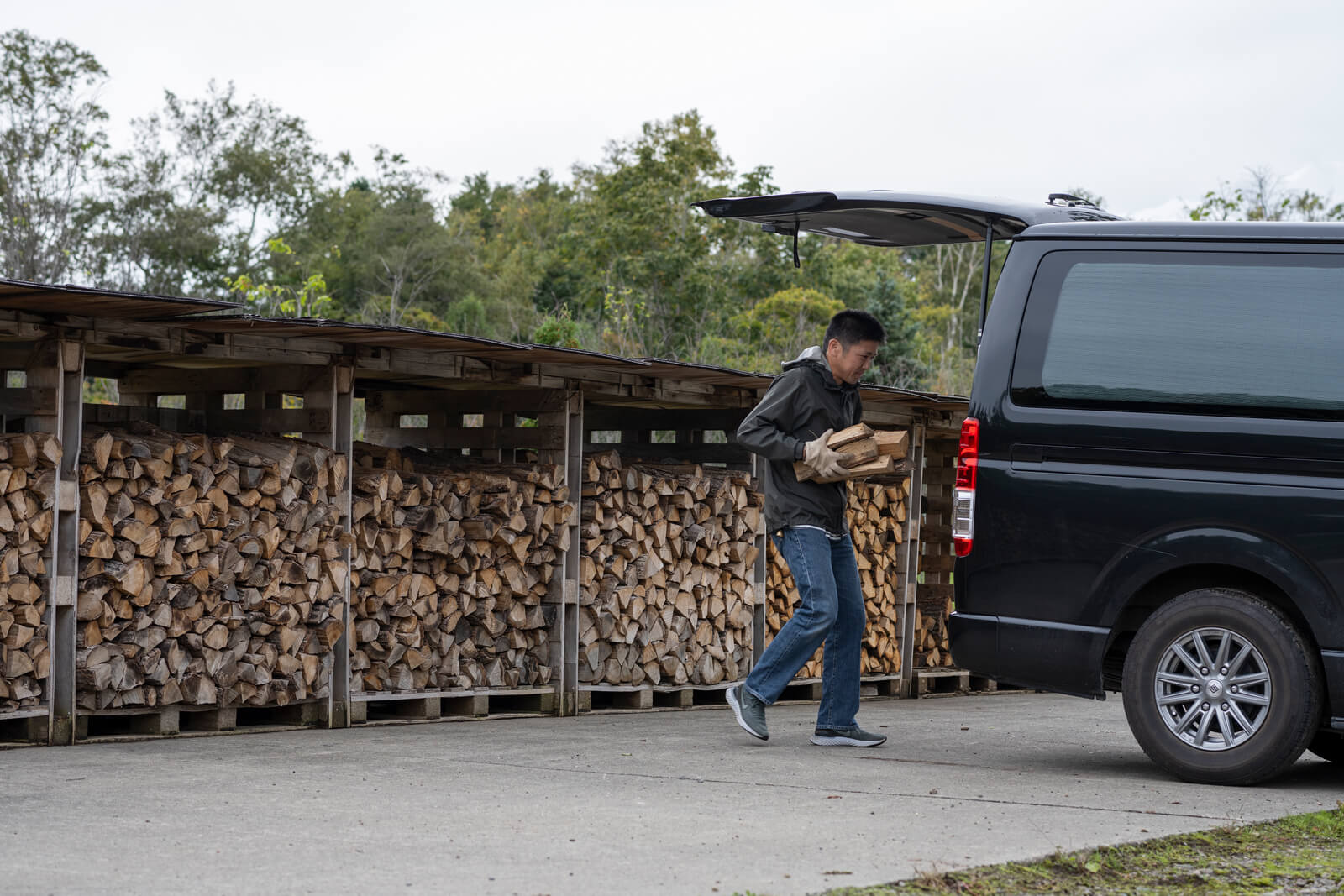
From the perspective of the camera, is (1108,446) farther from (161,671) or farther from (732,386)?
(161,671)

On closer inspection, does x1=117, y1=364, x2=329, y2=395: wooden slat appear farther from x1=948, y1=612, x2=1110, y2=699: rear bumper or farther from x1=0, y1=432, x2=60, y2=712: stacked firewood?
x1=948, y1=612, x2=1110, y2=699: rear bumper

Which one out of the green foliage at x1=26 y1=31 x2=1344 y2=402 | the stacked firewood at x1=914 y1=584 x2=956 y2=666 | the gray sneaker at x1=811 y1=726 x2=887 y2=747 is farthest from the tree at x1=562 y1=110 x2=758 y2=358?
the gray sneaker at x1=811 y1=726 x2=887 y2=747

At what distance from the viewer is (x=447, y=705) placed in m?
9.51

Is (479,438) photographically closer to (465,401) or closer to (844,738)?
(465,401)

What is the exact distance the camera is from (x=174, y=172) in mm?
51688

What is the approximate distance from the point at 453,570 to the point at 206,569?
1671 millimetres

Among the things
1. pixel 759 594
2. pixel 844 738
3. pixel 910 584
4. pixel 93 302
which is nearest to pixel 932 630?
pixel 910 584

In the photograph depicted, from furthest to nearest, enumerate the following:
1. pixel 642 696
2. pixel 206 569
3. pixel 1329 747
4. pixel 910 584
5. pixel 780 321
Answer: 1. pixel 780 321
2. pixel 910 584
3. pixel 642 696
4. pixel 206 569
5. pixel 1329 747

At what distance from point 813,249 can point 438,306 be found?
1646 cm

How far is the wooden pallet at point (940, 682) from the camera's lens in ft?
39.8

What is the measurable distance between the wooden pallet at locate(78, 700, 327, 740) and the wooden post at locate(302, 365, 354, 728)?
0.33 ft

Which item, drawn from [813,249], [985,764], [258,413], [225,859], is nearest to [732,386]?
[258,413]

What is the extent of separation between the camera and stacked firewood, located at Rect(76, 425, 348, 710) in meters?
7.72

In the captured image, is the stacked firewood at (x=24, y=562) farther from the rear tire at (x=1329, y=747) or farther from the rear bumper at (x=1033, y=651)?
the rear tire at (x=1329, y=747)
